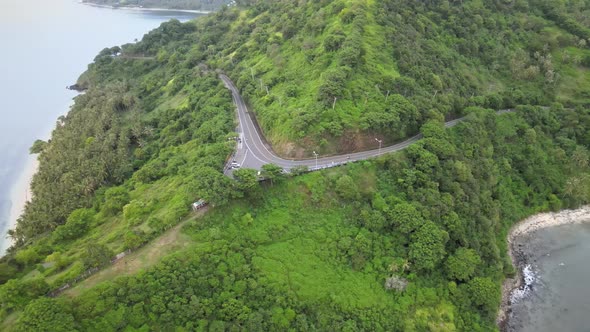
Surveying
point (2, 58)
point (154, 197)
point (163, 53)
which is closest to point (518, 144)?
point (154, 197)

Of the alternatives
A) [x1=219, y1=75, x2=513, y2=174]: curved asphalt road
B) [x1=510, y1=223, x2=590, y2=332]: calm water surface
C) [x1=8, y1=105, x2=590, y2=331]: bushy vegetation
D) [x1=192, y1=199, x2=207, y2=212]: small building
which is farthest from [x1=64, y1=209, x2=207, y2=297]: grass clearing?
[x1=510, y1=223, x2=590, y2=332]: calm water surface

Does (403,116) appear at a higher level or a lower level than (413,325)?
higher

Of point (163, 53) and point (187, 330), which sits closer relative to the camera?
point (187, 330)

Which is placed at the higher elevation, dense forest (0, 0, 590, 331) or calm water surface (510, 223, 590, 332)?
dense forest (0, 0, 590, 331)

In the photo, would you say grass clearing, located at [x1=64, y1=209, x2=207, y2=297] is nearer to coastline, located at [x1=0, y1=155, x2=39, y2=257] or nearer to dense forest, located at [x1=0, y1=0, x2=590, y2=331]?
dense forest, located at [x1=0, y1=0, x2=590, y2=331]

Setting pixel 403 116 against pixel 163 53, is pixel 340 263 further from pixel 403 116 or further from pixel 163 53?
pixel 163 53

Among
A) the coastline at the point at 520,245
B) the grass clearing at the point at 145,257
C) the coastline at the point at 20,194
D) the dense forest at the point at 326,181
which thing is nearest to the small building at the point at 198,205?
the grass clearing at the point at 145,257
